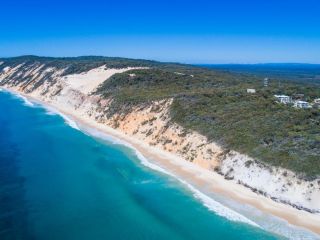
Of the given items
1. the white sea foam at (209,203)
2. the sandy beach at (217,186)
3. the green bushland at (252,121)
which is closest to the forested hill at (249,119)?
the green bushland at (252,121)

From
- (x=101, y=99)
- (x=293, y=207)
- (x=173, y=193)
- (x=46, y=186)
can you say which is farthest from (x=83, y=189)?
(x=101, y=99)

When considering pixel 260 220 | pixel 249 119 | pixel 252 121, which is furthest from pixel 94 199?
pixel 249 119

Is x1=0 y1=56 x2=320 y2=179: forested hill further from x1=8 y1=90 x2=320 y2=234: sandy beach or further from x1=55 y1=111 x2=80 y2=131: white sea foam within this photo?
x1=55 y1=111 x2=80 y2=131: white sea foam

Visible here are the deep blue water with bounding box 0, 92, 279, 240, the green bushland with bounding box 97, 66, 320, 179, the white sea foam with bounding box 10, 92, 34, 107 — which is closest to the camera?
the deep blue water with bounding box 0, 92, 279, 240

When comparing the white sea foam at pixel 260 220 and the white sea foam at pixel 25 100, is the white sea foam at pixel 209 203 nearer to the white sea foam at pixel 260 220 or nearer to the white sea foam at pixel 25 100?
the white sea foam at pixel 260 220

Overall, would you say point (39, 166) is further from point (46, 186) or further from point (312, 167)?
point (312, 167)

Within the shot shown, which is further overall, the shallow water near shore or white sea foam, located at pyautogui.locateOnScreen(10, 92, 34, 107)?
white sea foam, located at pyautogui.locateOnScreen(10, 92, 34, 107)

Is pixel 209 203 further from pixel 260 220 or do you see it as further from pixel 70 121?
pixel 70 121

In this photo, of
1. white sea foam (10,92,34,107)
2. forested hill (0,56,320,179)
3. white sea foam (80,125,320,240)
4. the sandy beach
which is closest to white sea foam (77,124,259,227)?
white sea foam (80,125,320,240)
